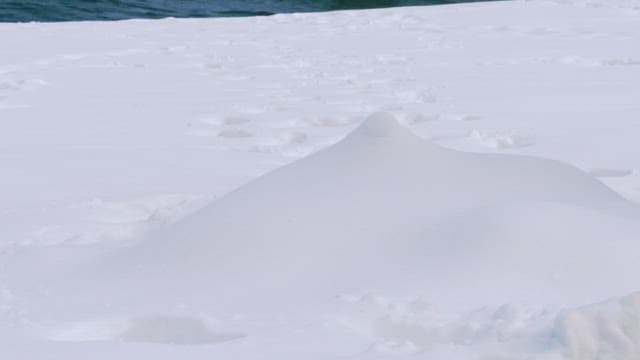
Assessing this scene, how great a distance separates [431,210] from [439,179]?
18 centimetres

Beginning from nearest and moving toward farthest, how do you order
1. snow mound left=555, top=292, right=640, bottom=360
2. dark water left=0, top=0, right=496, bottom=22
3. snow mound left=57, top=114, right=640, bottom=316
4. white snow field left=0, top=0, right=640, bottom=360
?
snow mound left=555, top=292, right=640, bottom=360 → white snow field left=0, top=0, right=640, bottom=360 → snow mound left=57, top=114, right=640, bottom=316 → dark water left=0, top=0, right=496, bottom=22

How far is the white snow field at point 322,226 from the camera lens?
2588 mm

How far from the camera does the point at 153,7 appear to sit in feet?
48.4

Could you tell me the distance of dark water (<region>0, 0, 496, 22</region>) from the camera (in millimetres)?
13945

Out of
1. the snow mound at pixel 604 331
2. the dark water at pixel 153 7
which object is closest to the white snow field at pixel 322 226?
Answer: the snow mound at pixel 604 331

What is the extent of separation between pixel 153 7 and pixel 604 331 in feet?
42.3

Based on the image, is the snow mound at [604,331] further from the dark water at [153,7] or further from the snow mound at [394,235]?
the dark water at [153,7]

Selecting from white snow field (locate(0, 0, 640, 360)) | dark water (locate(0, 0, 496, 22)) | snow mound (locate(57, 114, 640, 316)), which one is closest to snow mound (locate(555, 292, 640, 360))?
white snow field (locate(0, 0, 640, 360))

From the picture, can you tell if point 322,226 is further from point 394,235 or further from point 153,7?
point 153,7

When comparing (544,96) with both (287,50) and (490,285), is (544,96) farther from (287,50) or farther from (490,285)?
(490,285)

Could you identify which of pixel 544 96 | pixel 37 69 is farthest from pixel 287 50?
pixel 544 96

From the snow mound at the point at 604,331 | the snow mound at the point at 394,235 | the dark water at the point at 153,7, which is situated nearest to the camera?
the snow mound at the point at 604,331

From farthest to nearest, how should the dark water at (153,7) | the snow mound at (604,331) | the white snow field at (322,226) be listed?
the dark water at (153,7), the white snow field at (322,226), the snow mound at (604,331)

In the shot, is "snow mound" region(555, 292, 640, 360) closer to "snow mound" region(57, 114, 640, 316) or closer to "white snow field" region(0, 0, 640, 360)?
"white snow field" region(0, 0, 640, 360)
